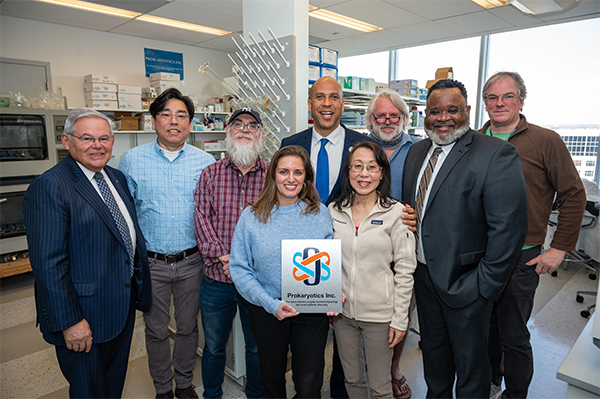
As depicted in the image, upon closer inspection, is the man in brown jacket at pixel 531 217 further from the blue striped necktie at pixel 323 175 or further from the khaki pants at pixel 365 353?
the blue striped necktie at pixel 323 175

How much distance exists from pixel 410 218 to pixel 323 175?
0.69 m

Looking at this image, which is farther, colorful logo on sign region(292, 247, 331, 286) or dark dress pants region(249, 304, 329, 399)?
dark dress pants region(249, 304, 329, 399)

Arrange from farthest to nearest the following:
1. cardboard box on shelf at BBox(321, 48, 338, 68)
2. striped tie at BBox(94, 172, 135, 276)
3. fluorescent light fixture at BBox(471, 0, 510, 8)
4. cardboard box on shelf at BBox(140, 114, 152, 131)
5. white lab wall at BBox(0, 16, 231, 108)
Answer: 1. cardboard box on shelf at BBox(140, 114, 152, 131)
2. white lab wall at BBox(0, 16, 231, 108)
3. fluorescent light fixture at BBox(471, 0, 510, 8)
4. cardboard box on shelf at BBox(321, 48, 338, 68)
5. striped tie at BBox(94, 172, 135, 276)

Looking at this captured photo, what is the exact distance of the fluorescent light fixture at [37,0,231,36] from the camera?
14.9 feet

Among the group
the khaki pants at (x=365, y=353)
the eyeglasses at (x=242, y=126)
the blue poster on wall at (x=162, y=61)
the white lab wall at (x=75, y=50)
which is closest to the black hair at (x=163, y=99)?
the eyeglasses at (x=242, y=126)

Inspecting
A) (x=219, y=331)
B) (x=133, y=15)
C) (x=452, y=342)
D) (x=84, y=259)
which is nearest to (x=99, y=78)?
(x=133, y=15)

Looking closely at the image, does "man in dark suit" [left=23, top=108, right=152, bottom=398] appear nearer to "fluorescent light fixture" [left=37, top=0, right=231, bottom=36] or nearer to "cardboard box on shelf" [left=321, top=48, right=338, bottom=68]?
"cardboard box on shelf" [left=321, top=48, right=338, bottom=68]

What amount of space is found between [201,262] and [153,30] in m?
5.33

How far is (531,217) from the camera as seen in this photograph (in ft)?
6.43

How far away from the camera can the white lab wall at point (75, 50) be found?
5.09 meters

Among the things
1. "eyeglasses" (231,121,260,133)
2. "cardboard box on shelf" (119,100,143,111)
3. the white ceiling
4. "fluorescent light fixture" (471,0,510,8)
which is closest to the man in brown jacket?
"eyeglasses" (231,121,260,133)

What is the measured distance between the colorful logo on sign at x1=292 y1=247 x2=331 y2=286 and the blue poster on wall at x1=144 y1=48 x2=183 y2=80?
636cm

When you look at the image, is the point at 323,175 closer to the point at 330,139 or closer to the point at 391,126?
the point at 330,139

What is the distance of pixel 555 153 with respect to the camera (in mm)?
1908
